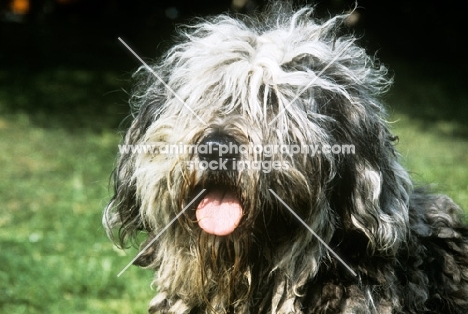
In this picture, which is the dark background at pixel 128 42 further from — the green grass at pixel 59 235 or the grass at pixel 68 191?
the green grass at pixel 59 235

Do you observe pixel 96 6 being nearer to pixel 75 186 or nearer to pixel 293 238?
pixel 75 186

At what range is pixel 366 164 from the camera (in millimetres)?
3506

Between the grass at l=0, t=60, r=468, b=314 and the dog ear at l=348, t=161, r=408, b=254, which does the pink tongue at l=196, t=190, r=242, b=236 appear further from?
the grass at l=0, t=60, r=468, b=314

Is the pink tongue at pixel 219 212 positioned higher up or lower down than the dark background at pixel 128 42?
lower down

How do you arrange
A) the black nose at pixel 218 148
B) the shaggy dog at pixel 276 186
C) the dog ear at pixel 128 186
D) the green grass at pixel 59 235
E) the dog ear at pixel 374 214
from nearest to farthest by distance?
the black nose at pixel 218 148 → the shaggy dog at pixel 276 186 → the dog ear at pixel 374 214 → the dog ear at pixel 128 186 → the green grass at pixel 59 235

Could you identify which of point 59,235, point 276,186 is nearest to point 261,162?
point 276,186

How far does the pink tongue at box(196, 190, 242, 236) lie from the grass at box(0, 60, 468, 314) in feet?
4.17

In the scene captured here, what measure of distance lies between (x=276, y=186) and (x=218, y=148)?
29cm

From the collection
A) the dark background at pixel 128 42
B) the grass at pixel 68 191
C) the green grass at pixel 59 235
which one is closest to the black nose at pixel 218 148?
the grass at pixel 68 191

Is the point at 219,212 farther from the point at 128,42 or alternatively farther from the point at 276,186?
the point at 128,42

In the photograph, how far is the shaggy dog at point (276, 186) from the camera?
3.33 m

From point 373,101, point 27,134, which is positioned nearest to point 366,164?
point 373,101

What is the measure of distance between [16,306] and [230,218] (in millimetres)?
2466

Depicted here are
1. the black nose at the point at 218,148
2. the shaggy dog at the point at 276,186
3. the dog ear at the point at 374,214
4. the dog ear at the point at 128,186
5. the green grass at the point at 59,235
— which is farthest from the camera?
the green grass at the point at 59,235
